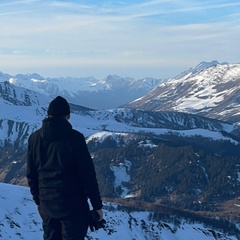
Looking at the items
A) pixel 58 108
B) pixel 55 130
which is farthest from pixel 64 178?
pixel 58 108

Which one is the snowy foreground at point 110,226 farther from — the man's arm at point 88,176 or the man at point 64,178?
the man's arm at point 88,176

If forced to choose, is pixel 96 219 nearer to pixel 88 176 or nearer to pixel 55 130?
pixel 88 176

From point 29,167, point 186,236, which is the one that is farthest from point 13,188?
point 29,167

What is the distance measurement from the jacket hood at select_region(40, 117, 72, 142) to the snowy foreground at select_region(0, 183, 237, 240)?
102331 millimetres

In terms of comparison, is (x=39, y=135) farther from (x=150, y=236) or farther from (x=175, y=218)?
(x=175, y=218)

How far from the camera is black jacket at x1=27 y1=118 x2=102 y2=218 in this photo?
1423 centimetres

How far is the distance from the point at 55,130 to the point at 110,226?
120301 millimetres

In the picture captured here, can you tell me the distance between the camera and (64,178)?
14.4 m

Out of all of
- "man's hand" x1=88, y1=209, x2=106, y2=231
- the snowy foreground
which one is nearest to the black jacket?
"man's hand" x1=88, y1=209, x2=106, y2=231

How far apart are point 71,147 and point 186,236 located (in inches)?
5175

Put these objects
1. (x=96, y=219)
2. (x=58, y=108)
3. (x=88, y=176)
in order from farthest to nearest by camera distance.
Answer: (x=58, y=108), (x=96, y=219), (x=88, y=176)

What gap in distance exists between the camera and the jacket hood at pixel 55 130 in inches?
569

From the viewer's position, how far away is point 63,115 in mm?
14859

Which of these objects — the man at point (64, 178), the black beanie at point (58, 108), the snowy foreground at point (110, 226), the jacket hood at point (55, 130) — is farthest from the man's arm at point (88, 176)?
the snowy foreground at point (110, 226)
